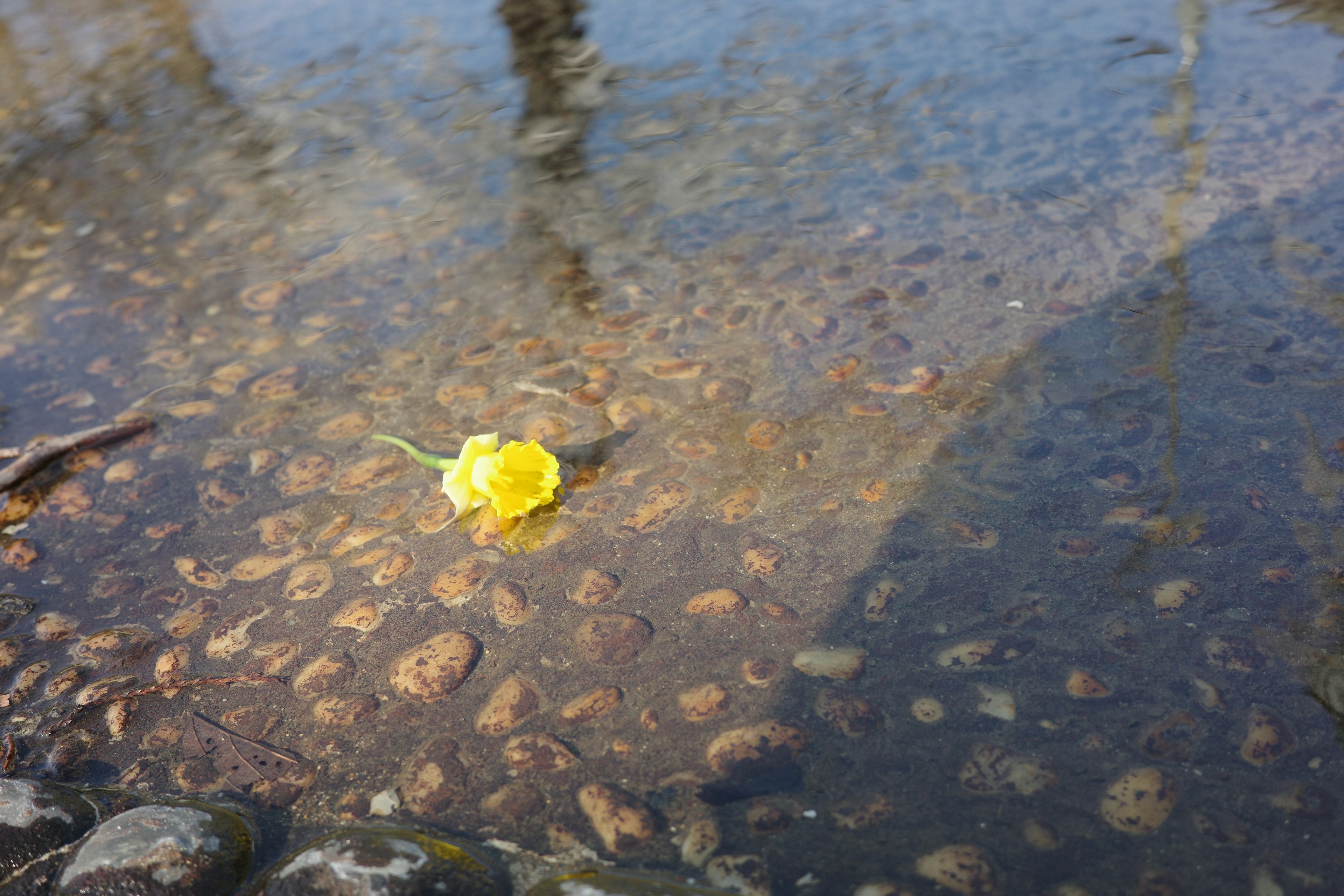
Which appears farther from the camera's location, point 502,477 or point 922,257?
point 922,257

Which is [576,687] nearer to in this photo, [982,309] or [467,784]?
[467,784]

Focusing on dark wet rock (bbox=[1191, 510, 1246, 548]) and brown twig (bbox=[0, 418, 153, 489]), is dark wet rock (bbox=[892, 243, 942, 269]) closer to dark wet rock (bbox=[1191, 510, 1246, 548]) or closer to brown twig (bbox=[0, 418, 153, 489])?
dark wet rock (bbox=[1191, 510, 1246, 548])

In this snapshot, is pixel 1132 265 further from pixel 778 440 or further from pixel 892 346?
pixel 778 440

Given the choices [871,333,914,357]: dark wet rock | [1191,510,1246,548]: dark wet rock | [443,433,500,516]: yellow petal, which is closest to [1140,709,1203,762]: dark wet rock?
[1191,510,1246,548]: dark wet rock

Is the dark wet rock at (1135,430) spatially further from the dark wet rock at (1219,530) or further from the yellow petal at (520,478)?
the yellow petal at (520,478)

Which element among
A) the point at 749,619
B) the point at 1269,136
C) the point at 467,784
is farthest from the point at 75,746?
the point at 1269,136

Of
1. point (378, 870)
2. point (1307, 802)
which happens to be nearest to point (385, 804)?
point (378, 870)

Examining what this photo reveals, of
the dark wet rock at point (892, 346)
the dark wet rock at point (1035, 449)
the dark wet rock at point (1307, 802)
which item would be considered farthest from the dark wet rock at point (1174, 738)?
the dark wet rock at point (892, 346)
